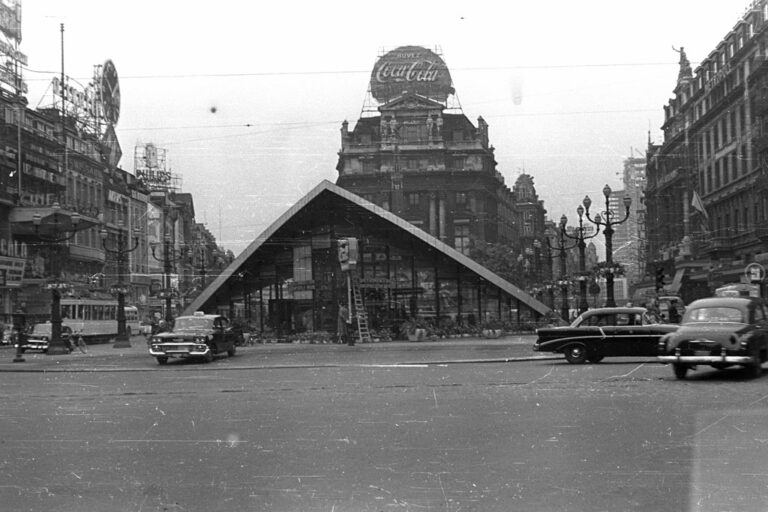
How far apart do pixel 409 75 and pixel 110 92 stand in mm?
27738

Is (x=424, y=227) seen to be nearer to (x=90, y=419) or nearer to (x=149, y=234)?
(x=149, y=234)

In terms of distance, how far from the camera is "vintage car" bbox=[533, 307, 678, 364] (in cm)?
2256

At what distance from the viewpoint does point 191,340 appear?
27266 mm

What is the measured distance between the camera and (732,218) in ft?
197

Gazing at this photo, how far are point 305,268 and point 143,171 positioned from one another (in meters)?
64.8

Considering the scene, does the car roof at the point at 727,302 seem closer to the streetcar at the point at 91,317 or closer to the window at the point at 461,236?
the streetcar at the point at 91,317

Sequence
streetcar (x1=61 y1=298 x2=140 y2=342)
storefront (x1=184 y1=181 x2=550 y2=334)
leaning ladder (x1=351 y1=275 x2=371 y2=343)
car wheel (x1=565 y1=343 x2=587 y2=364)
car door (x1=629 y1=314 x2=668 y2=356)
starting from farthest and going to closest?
streetcar (x1=61 y1=298 x2=140 y2=342)
storefront (x1=184 y1=181 x2=550 y2=334)
leaning ladder (x1=351 y1=275 x2=371 y2=343)
car wheel (x1=565 y1=343 x2=587 y2=364)
car door (x1=629 y1=314 x2=668 y2=356)

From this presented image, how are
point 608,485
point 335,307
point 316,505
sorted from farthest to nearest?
1. point 335,307
2. point 608,485
3. point 316,505

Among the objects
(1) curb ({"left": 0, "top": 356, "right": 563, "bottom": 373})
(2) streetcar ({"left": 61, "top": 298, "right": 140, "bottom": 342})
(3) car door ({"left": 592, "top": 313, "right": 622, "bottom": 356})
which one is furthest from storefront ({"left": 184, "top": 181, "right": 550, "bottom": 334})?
(3) car door ({"left": 592, "top": 313, "right": 622, "bottom": 356})

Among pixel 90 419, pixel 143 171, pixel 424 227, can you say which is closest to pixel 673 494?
pixel 90 419

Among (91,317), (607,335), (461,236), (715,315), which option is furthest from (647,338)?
(461,236)

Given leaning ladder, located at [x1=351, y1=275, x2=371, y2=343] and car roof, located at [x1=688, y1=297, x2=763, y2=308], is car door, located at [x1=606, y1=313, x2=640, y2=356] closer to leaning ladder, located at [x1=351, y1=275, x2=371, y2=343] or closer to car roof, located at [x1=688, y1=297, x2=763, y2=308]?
car roof, located at [x1=688, y1=297, x2=763, y2=308]

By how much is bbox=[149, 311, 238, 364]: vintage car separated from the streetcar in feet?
68.3

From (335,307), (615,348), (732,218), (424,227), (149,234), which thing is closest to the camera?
(615,348)
